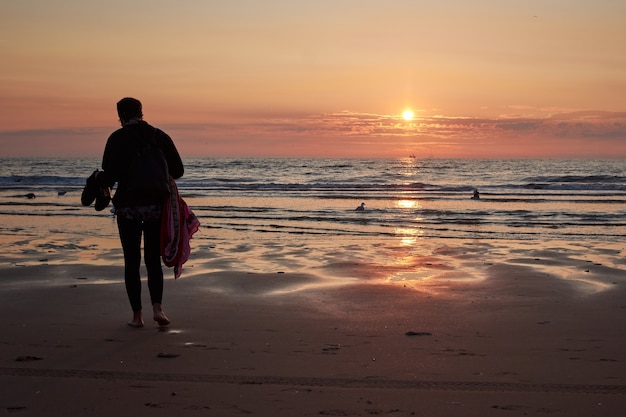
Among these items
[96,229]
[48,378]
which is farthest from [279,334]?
[96,229]

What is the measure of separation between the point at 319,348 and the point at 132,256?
1.67 meters

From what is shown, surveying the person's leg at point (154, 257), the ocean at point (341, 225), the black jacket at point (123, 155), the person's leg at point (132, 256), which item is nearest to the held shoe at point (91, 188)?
the black jacket at point (123, 155)

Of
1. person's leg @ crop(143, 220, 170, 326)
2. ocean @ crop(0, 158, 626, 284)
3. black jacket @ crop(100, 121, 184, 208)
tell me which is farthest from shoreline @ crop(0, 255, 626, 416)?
ocean @ crop(0, 158, 626, 284)

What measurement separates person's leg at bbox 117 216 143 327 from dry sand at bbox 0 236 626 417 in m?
0.19

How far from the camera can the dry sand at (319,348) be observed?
12.9 feet

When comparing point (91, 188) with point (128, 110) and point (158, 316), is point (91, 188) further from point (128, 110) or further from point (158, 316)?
point (158, 316)

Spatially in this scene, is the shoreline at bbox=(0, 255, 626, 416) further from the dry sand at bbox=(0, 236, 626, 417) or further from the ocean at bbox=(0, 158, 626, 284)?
the ocean at bbox=(0, 158, 626, 284)

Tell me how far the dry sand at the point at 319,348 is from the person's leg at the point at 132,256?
0.19 m

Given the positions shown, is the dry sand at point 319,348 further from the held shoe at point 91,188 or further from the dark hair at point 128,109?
the dark hair at point 128,109

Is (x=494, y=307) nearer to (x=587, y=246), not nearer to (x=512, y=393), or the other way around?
(x=512, y=393)

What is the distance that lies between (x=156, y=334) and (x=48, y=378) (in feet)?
4.07

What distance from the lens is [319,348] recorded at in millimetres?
5086

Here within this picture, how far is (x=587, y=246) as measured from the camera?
39.8 feet

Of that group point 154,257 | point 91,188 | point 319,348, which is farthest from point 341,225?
point 319,348
